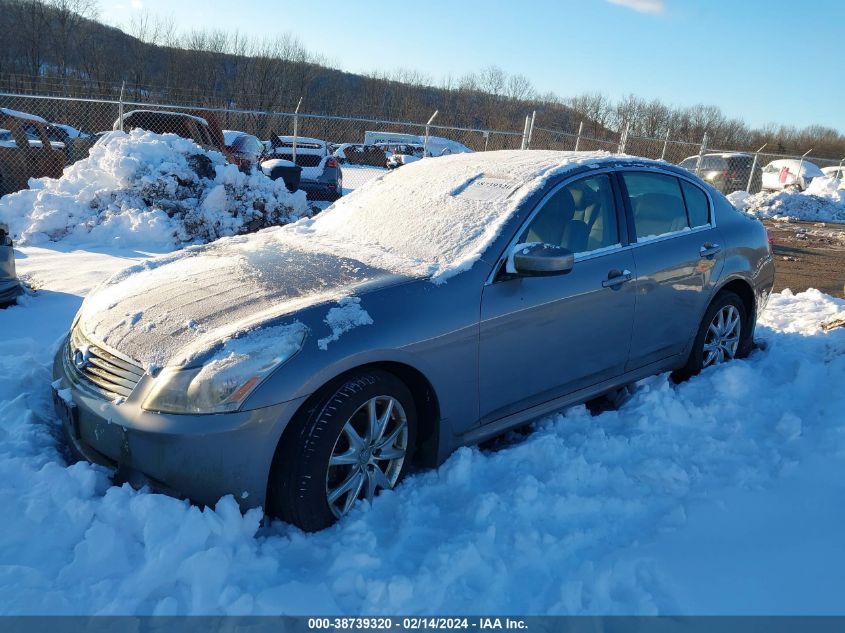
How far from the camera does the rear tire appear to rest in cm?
443

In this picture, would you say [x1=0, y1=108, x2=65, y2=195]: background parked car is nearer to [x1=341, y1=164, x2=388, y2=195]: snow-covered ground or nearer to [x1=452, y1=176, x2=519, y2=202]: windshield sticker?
[x1=341, y1=164, x2=388, y2=195]: snow-covered ground

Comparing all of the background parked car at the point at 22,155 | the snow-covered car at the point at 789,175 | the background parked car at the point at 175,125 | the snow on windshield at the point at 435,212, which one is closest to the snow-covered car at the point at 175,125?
the background parked car at the point at 175,125

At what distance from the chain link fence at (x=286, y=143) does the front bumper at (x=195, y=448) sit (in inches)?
378

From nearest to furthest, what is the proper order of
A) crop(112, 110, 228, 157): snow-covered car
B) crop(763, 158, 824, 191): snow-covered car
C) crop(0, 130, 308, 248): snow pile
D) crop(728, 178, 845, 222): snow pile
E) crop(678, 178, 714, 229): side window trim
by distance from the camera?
crop(678, 178, 714, 229): side window trim, crop(0, 130, 308, 248): snow pile, crop(112, 110, 228, 157): snow-covered car, crop(728, 178, 845, 222): snow pile, crop(763, 158, 824, 191): snow-covered car

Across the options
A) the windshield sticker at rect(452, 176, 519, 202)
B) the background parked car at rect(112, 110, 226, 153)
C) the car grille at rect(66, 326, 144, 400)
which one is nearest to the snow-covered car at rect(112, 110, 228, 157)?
the background parked car at rect(112, 110, 226, 153)

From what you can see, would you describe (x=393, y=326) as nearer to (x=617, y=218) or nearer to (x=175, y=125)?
(x=617, y=218)

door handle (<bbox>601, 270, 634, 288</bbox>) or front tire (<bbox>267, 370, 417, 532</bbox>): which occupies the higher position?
door handle (<bbox>601, 270, 634, 288</bbox>)

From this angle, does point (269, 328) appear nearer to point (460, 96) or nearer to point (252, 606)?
point (252, 606)

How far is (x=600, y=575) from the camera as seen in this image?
7.96ft

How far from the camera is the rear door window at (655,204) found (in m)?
3.99

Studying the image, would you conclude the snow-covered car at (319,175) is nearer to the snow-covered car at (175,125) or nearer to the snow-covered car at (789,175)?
the snow-covered car at (175,125)

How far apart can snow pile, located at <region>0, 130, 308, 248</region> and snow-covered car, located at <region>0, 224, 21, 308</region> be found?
126 inches

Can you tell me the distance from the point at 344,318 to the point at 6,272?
3785 mm

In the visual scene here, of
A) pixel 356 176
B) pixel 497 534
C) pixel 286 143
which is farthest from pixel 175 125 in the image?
pixel 497 534
